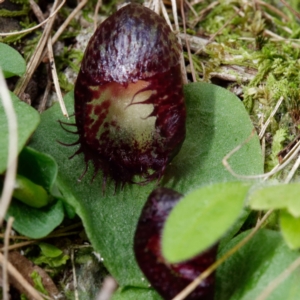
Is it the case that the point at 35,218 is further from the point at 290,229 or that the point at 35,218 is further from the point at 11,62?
the point at 290,229

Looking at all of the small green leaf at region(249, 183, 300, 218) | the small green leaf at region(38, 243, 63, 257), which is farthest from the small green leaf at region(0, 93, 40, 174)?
the small green leaf at region(249, 183, 300, 218)

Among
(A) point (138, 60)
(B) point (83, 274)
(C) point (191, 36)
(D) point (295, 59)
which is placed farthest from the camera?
(C) point (191, 36)

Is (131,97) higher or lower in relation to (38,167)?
higher

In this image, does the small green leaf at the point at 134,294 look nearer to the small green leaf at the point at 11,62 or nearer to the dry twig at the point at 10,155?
the dry twig at the point at 10,155

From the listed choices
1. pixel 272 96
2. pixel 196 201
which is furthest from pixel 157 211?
pixel 272 96

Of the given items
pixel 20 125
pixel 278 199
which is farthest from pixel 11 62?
pixel 278 199

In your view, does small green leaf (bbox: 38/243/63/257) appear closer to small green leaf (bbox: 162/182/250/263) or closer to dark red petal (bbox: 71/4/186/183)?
dark red petal (bbox: 71/4/186/183)

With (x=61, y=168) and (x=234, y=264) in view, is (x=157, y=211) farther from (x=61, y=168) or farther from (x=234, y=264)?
(x=61, y=168)
